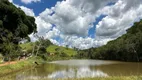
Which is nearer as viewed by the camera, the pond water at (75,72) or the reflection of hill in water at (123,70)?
the pond water at (75,72)

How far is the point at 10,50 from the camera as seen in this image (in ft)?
148

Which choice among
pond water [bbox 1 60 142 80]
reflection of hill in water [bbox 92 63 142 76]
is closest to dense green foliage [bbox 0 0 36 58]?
pond water [bbox 1 60 142 80]

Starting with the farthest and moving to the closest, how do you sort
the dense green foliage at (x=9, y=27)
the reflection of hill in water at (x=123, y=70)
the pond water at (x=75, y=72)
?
the dense green foliage at (x=9, y=27) < the reflection of hill in water at (x=123, y=70) < the pond water at (x=75, y=72)

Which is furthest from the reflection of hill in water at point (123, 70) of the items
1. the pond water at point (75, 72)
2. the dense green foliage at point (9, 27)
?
the dense green foliage at point (9, 27)

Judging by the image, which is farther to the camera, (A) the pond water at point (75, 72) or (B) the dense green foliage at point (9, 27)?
(B) the dense green foliage at point (9, 27)

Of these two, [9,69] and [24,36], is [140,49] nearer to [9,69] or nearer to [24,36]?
[24,36]

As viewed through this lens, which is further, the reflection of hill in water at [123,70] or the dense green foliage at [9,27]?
the dense green foliage at [9,27]

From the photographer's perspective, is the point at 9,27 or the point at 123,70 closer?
the point at 123,70

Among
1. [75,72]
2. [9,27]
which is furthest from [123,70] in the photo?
[9,27]

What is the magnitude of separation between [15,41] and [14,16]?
26.6 ft

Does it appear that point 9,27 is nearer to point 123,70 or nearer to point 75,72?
point 123,70

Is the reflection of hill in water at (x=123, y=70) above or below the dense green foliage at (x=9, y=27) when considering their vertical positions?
below

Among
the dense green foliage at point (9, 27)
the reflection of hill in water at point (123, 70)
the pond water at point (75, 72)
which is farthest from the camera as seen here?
the dense green foliage at point (9, 27)

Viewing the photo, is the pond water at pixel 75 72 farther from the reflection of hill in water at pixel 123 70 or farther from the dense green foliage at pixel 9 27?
the dense green foliage at pixel 9 27
